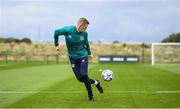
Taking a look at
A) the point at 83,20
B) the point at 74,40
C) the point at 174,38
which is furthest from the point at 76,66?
the point at 174,38

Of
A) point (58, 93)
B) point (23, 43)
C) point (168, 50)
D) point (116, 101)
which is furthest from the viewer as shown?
point (23, 43)

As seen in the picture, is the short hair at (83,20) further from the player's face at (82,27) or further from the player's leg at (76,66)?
the player's leg at (76,66)

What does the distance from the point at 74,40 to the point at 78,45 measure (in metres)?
0.22

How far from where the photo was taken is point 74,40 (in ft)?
49.4

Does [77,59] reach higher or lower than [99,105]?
higher

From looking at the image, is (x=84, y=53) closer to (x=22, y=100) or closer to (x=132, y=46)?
(x=22, y=100)

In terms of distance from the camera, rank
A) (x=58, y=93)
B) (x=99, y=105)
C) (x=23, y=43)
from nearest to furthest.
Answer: (x=99, y=105) → (x=58, y=93) → (x=23, y=43)

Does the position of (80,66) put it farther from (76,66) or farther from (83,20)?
(83,20)

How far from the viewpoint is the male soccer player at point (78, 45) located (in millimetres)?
14984

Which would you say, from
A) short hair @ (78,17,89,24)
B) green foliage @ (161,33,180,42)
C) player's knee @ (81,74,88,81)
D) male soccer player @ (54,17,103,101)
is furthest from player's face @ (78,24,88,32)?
green foliage @ (161,33,180,42)

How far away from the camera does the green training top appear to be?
1504 cm

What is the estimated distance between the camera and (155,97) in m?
16.4

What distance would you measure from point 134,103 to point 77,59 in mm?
2014

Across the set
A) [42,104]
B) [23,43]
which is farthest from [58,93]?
Result: [23,43]
